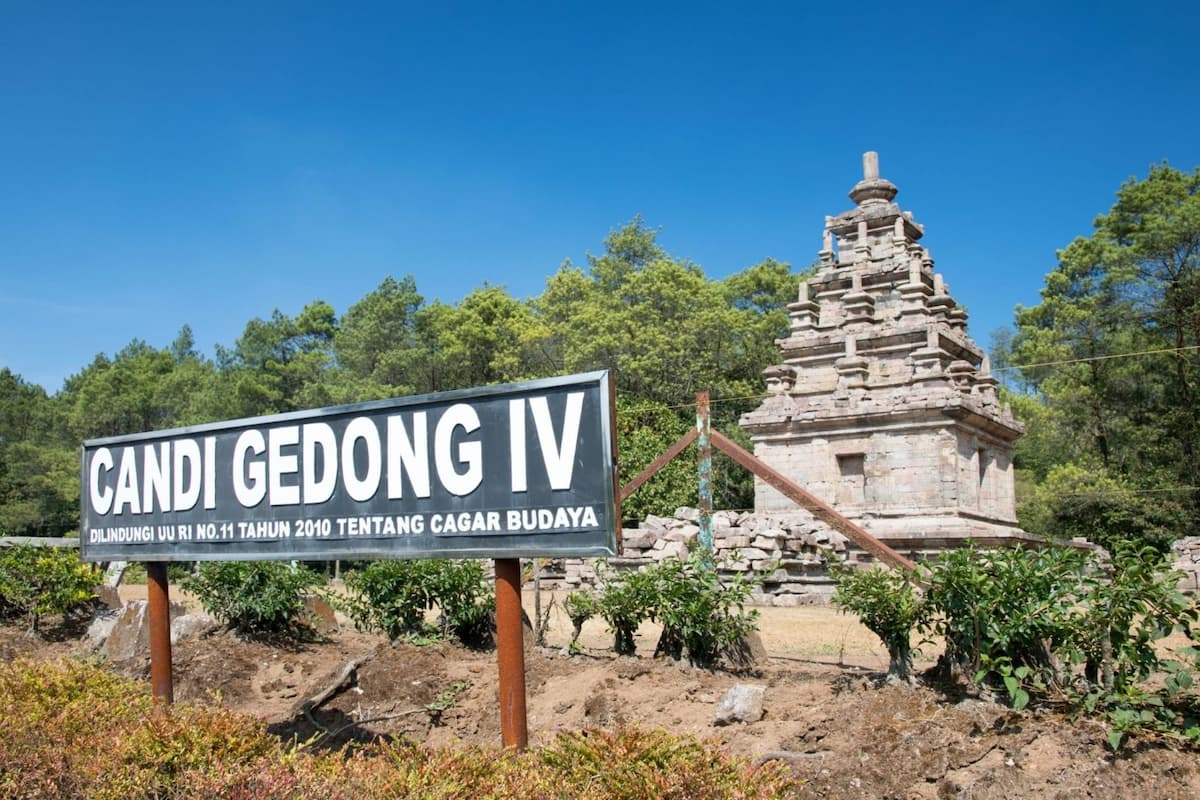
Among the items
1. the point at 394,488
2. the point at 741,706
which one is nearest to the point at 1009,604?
the point at 741,706

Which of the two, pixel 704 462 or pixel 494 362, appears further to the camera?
pixel 494 362

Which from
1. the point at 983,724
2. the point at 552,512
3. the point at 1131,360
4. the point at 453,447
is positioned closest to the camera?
the point at 552,512

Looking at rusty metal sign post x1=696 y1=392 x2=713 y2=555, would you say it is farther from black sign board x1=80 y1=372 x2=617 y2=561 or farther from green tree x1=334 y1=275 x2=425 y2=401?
green tree x1=334 y1=275 x2=425 y2=401

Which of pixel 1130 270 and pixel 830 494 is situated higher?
pixel 1130 270

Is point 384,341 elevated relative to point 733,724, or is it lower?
elevated

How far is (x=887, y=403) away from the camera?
21.5 metres

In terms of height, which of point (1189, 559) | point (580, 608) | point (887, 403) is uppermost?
point (887, 403)

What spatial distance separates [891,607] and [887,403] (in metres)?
15.0

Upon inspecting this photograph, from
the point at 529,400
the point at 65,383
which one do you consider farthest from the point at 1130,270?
the point at 65,383

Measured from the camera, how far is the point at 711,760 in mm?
3996

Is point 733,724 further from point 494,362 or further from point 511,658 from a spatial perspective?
point 494,362

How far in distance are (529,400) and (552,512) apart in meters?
0.54

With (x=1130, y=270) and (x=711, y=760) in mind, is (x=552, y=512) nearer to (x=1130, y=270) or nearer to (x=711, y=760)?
(x=711, y=760)

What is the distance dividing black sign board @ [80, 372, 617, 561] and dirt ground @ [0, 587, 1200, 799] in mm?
1046
